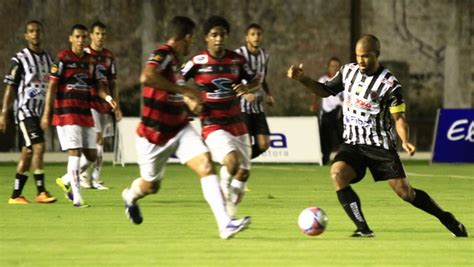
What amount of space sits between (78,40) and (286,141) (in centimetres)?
1027

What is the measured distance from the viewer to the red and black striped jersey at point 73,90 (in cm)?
1600

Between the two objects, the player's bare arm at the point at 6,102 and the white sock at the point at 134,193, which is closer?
the white sock at the point at 134,193

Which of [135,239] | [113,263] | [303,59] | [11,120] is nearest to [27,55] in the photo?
[135,239]

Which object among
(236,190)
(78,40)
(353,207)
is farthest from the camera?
(78,40)

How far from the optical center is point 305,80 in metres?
12.3

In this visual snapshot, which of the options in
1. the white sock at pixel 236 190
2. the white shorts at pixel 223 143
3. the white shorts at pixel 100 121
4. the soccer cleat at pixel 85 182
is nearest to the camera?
the white shorts at pixel 223 143

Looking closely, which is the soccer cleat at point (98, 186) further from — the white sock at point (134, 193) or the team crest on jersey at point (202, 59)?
the white sock at point (134, 193)

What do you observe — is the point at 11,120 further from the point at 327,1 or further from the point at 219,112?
the point at 219,112

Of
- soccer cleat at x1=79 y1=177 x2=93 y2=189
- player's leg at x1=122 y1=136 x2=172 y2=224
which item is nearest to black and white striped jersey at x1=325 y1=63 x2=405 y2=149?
player's leg at x1=122 y1=136 x2=172 y2=224

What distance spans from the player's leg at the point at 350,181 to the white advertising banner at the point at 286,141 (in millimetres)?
13152

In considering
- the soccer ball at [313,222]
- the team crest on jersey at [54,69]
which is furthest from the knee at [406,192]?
the team crest on jersey at [54,69]

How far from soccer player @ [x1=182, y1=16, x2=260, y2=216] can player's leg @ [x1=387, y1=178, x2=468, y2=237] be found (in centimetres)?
218

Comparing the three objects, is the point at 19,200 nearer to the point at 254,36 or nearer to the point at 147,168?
the point at 254,36

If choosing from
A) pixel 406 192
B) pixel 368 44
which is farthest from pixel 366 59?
pixel 406 192
